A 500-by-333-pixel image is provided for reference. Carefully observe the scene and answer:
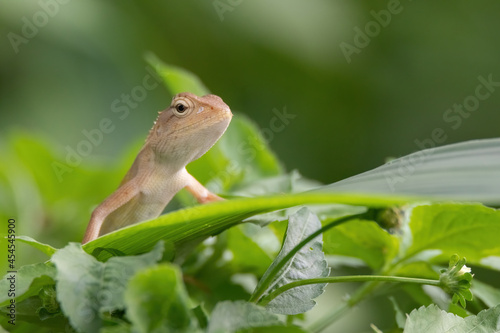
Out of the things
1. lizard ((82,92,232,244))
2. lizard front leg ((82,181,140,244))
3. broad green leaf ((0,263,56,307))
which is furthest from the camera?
lizard ((82,92,232,244))

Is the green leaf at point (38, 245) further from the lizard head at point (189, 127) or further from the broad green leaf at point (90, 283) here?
the lizard head at point (189, 127)

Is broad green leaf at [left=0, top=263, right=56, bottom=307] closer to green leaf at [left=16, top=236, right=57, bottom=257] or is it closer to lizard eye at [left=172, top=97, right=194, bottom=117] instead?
green leaf at [left=16, top=236, right=57, bottom=257]

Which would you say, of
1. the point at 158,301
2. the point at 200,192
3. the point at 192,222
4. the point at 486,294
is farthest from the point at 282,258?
the point at 200,192

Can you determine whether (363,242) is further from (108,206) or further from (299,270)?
(108,206)

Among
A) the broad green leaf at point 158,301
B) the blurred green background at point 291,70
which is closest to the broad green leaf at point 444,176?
the broad green leaf at point 158,301

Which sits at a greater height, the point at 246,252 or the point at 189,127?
the point at 189,127

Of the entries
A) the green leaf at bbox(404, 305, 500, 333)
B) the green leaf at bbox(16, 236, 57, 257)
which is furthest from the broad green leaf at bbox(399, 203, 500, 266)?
the green leaf at bbox(16, 236, 57, 257)

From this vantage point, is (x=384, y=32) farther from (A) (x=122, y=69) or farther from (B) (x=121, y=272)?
(B) (x=121, y=272)
